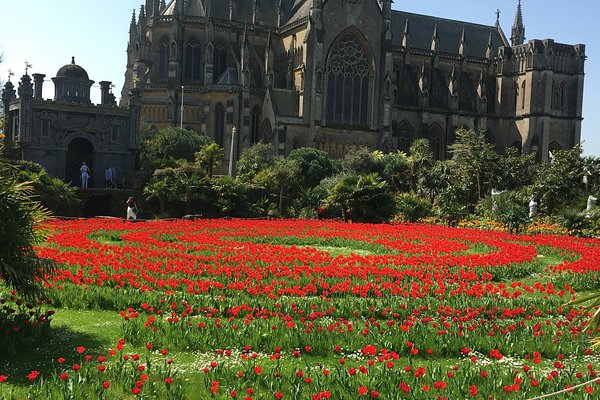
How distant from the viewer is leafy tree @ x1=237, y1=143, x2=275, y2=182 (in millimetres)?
38062

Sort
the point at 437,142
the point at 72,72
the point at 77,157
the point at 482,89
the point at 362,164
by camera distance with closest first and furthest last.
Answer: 1. the point at 77,157
2. the point at 362,164
3. the point at 72,72
4. the point at 437,142
5. the point at 482,89

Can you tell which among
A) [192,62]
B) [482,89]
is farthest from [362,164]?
[482,89]

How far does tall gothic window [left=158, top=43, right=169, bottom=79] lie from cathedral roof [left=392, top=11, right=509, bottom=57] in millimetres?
22449

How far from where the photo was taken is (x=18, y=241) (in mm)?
8383

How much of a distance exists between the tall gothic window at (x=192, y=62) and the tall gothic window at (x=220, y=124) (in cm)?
429

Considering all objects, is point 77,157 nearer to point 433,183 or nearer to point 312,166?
point 312,166

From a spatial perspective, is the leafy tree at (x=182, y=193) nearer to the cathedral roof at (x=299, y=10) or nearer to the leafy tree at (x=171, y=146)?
the leafy tree at (x=171, y=146)

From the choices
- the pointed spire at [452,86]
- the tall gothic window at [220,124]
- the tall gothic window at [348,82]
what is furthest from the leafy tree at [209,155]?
the pointed spire at [452,86]

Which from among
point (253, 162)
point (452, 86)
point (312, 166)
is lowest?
point (312, 166)

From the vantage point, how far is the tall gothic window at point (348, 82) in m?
56.5

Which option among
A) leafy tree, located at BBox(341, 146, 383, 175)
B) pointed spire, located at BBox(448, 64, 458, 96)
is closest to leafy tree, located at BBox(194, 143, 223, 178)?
leafy tree, located at BBox(341, 146, 383, 175)

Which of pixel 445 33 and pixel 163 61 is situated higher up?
pixel 445 33

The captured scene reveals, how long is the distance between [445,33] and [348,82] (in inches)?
767

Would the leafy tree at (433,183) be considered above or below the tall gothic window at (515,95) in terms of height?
below
